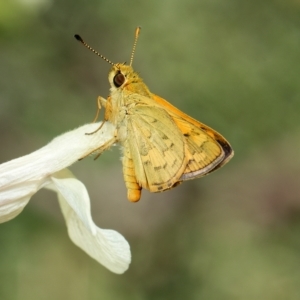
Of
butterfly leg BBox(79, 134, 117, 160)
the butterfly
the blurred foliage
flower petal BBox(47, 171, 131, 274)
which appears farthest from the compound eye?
the blurred foliage

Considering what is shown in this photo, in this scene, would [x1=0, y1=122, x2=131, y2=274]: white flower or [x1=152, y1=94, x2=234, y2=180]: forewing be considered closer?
[x1=0, y1=122, x2=131, y2=274]: white flower

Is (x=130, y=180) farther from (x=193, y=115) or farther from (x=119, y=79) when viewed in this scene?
(x=193, y=115)

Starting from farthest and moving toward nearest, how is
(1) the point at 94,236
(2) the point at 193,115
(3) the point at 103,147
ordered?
1. (2) the point at 193,115
2. (3) the point at 103,147
3. (1) the point at 94,236

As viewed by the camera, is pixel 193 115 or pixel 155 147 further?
pixel 193 115

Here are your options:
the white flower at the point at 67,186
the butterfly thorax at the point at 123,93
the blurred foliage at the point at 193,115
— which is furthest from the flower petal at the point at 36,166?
the blurred foliage at the point at 193,115

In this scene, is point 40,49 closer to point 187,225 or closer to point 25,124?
point 25,124

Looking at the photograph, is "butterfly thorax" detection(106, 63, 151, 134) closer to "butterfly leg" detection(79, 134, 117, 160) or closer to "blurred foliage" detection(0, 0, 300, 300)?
"butterfly leg" detection(79, 134, 117, 160)

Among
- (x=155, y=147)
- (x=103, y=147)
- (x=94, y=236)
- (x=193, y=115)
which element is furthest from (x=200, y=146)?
(x=193, y=115)
